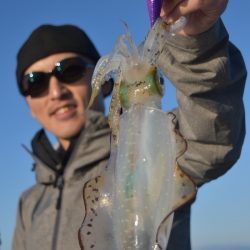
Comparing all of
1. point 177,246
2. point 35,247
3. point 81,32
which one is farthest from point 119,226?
point 81,32

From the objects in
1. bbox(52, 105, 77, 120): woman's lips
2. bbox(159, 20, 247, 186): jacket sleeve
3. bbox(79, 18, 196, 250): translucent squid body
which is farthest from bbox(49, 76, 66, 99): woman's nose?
bbox(79, 18, 196, 250): translucent squid body

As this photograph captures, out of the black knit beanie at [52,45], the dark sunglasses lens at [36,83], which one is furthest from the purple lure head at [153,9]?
the black knit beanie at [52,45]

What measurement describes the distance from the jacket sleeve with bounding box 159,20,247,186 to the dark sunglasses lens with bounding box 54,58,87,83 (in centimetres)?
240

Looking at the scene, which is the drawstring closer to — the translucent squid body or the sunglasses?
the sunglasses

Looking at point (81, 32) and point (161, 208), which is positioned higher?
point (81, 32)

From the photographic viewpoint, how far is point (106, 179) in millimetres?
2010

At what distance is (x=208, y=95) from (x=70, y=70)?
2.88 metres

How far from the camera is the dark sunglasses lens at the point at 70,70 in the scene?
18.6 ft

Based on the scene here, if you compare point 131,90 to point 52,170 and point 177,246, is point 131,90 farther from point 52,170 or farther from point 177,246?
point 52,170

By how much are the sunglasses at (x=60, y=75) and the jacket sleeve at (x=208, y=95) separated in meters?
2.41

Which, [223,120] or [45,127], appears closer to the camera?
[223,120]

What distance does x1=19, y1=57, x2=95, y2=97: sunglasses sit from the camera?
568cm

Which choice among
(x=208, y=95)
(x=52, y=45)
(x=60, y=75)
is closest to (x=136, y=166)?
(x=208, y=95)

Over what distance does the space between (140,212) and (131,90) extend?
51 centimetres
